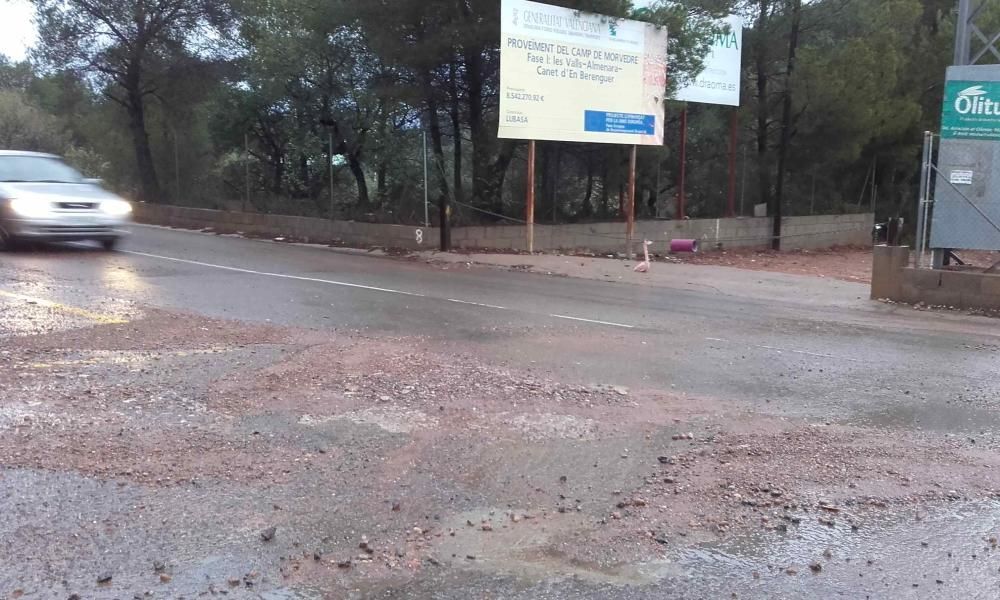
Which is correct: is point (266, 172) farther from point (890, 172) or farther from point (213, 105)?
point (890, 172)

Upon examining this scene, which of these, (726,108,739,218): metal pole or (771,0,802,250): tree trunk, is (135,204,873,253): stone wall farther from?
(771,0,802,250): tree trunk

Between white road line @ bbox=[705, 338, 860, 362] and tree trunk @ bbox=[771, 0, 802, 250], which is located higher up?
tree trunk @ bbox=[771, 0, 802, 250]

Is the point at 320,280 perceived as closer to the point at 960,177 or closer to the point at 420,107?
the point at 420,107

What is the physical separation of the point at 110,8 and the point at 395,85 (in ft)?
35.3

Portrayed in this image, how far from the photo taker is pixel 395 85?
1770 centimetres

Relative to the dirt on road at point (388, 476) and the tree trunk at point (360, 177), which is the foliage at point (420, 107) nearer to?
the tree trunk at point (360, 177)

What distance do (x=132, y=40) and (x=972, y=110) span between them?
21.5 metres

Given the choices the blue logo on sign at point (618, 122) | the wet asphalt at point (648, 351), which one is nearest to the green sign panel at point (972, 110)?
the wet asphalt at point (648, 351)

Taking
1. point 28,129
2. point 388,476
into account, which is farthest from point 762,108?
point 28,129

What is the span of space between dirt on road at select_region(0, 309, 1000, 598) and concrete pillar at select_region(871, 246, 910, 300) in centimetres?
797

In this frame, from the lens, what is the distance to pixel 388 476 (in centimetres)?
486

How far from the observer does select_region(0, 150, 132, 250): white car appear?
43.9 ft

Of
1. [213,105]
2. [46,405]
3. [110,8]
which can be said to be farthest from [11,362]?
[110,8]

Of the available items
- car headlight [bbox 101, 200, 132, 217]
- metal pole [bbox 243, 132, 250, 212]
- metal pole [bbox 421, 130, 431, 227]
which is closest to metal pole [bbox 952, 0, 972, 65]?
metal pole [bbox 421, 130, 431, 227]
